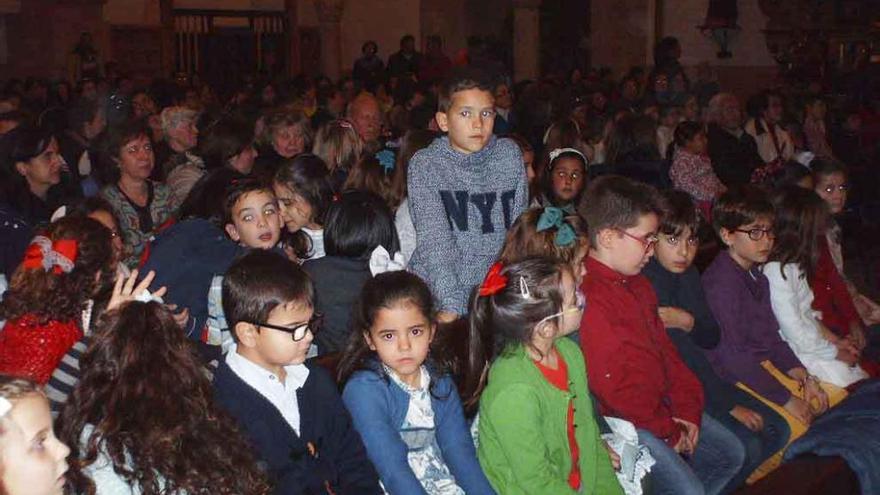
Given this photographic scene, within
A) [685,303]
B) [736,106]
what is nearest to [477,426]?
[685,303]

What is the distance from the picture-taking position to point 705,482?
4.23m

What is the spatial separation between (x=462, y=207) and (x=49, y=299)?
4.99 ft

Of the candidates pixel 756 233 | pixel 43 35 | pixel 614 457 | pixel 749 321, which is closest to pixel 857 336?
pixel 749 321

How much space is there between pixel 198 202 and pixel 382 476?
2021 mm

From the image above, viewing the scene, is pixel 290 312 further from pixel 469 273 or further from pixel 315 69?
pixel 315 69

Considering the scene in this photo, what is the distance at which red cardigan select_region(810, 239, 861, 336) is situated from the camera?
5559 millimetres

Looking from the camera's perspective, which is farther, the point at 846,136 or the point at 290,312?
the point at 846,136

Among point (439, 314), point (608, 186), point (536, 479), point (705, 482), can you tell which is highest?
point (608, 186)

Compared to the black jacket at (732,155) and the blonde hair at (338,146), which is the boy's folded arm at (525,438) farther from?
the black jacket at (732,155)

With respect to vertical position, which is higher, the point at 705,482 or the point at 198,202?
the point at 198,202

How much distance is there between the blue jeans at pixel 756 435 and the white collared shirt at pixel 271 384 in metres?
1.91

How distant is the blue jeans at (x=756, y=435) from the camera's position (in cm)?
Answer: 438

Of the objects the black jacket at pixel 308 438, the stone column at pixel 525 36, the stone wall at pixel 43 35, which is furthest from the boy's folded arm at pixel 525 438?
the stone column at pixel 525 36

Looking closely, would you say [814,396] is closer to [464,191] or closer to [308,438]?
[464,191]
